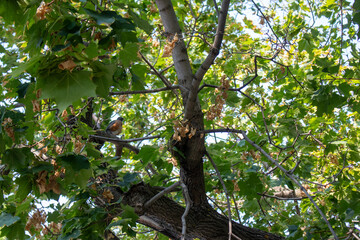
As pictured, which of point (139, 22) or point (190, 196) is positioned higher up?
point (139, 22)

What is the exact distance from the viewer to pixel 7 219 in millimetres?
2277

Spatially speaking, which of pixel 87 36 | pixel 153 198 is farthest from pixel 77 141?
pixel 153 198

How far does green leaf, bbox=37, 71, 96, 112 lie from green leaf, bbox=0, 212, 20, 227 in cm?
128

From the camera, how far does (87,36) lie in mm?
1705

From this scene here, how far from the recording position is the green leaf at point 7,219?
2.21 meters

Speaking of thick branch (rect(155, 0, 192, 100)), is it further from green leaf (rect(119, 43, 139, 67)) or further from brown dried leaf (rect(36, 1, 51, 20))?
brown dried leaf (rect(36, 1, 51, 20))

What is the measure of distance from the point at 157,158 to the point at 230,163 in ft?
2.45

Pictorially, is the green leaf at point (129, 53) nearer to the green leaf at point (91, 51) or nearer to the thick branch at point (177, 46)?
the green leaf at point (91, 51)

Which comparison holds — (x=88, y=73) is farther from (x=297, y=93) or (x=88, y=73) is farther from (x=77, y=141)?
(x=297, y=93)

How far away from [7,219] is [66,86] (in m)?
1.44

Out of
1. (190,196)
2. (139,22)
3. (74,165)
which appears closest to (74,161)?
(74,165)

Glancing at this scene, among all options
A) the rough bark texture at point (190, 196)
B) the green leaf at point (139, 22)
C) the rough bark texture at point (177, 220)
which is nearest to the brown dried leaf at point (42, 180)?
the green leaf at point (139, 22)

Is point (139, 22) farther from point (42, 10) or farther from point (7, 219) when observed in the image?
point (7, 219)

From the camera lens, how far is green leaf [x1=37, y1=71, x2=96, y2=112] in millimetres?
1231
